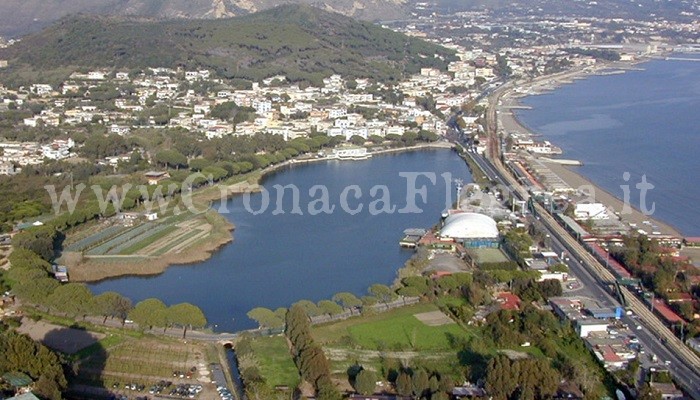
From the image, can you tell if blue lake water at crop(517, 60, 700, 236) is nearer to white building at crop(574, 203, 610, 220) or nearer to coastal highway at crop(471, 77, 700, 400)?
white building at crop(574, 203, 610, 220)

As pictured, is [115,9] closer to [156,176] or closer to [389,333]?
[156,176]

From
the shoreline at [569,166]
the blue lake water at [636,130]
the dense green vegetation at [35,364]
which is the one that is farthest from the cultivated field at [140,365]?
the blue lake water at [636,130]

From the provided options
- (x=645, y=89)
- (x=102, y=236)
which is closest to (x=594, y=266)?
(x=102, y=236)

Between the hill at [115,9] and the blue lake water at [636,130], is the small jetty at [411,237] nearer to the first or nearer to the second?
the blue lake water at [636,130]

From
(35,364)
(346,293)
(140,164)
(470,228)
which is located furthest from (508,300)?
(140,164)

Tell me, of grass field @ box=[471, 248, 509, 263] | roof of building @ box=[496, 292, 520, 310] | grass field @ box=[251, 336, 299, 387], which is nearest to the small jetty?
grass field @ box=[471, 248, 509, 263]

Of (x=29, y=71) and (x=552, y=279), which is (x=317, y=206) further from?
(x=29, y=71)

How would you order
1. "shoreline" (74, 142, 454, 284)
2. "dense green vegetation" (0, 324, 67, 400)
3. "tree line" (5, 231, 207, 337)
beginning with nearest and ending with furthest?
1. "dense green vegetation" (0, 324, 67, 400)
2. "tree line" (5, 231, 207, 337)
3. "shoreline" (74, 142, 454, 284)
